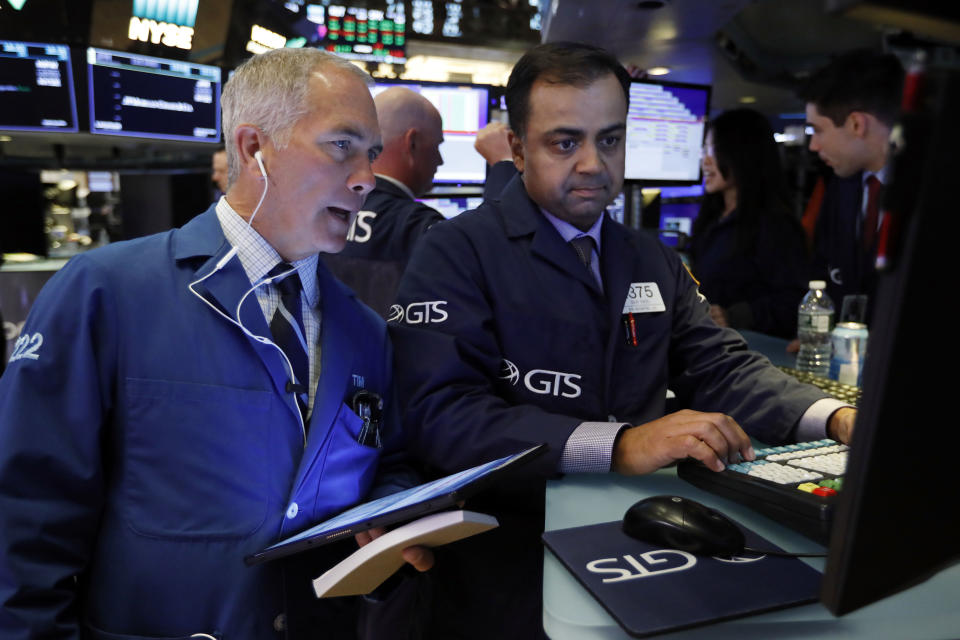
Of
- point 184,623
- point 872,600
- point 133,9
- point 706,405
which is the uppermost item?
point 133,9

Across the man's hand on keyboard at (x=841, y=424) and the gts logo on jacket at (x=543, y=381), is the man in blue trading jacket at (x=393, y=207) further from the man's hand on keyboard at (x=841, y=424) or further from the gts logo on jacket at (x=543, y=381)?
the man's hand on keyboard at (x=841, y=424)

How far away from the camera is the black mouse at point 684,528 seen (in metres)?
0.72

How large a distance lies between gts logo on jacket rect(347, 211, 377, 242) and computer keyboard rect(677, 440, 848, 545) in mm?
1520

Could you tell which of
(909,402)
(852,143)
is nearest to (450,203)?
(852,143)

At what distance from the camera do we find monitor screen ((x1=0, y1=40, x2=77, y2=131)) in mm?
3129

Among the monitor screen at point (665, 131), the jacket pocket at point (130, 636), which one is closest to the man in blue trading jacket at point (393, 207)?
the monitor screen at point (665, 131)

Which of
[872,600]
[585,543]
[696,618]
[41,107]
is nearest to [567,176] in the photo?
[585,543]

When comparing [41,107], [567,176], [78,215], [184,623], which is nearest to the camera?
[184,623]

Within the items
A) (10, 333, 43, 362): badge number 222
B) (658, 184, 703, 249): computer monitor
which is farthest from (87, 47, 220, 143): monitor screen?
(10, 333, 43, 362): badge number 222

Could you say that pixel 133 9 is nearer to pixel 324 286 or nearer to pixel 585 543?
pixel 324 286

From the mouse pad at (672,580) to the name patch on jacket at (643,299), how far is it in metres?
0.61

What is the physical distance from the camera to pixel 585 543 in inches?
29.8

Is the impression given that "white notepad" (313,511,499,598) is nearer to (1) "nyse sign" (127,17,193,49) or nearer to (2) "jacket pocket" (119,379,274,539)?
(2) "jacket pocket" (119,379,274,539)

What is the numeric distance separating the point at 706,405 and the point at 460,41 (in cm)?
704
